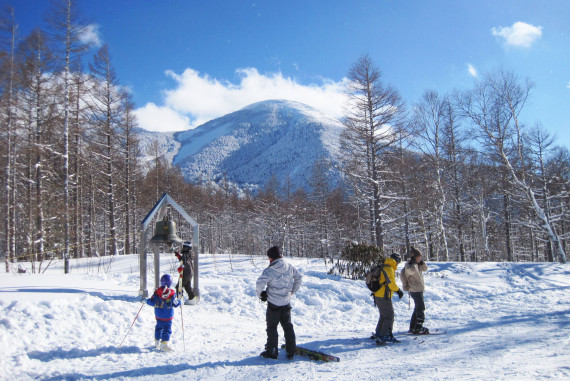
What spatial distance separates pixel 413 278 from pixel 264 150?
507 feet

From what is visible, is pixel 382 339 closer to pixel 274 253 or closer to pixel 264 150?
pixel 274 253

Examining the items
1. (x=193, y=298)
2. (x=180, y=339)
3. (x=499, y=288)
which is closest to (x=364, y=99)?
(x=499, y=288)

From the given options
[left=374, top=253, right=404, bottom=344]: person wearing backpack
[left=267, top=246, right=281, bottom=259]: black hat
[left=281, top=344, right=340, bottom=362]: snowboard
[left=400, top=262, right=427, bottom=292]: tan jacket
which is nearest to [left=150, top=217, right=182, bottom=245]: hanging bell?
[left=267, top=246, right=281, bottom=259]: black hat

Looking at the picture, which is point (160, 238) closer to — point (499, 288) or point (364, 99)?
point (499, 288)

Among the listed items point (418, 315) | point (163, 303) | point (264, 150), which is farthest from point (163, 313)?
point (264, 150)

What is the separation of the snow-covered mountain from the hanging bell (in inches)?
4098

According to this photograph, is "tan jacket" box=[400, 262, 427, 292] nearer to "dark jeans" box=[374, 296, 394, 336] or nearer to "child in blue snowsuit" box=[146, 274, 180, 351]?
"dark jeans" box=[374, 296, 394, 336]

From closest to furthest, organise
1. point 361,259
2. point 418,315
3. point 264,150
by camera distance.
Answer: point 418,315
point 361,259
point 264,150

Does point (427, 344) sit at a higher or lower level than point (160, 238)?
lower

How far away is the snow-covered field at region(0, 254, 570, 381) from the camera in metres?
4.99

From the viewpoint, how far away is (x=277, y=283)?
18.9 feet

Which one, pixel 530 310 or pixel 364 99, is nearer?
pixel 530 310

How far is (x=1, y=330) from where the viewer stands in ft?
18.6

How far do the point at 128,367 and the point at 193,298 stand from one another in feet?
14.4
